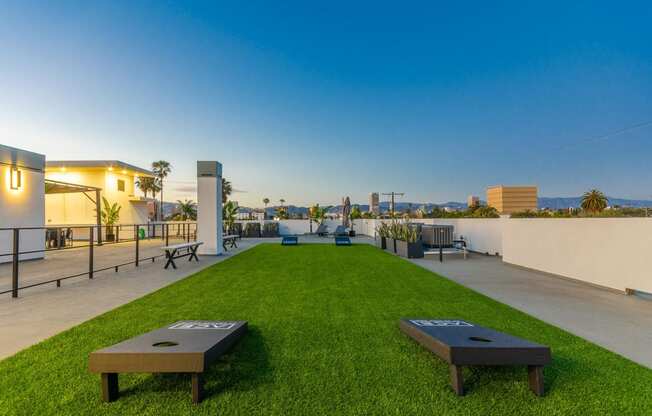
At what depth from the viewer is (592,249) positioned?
17.7 feet

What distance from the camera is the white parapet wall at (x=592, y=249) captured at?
4.57 m

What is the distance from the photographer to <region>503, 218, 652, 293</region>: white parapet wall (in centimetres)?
457

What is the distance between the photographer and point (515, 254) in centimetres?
758

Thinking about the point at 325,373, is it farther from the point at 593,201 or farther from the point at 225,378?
the point at 593,201

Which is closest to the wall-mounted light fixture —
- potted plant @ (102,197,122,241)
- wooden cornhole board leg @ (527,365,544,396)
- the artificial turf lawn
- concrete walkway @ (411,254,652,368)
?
potted plant @ (102,197,122,241)

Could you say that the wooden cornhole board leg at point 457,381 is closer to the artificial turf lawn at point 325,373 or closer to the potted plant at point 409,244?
the artificial turf lawn at point 325,373

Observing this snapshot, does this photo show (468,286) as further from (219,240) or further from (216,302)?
(219,240)

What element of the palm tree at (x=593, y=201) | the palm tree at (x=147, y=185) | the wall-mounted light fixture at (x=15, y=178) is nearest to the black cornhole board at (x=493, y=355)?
the wall-mounted light fixture at (x=15, y=178)

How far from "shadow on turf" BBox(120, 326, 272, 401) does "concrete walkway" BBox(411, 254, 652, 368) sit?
10.4 feet

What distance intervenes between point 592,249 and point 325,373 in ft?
19.3

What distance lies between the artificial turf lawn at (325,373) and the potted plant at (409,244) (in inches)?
192

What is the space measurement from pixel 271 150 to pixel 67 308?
15742mm

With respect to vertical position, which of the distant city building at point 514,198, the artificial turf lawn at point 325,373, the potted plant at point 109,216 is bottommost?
the artificial turf lawn at point 325,373

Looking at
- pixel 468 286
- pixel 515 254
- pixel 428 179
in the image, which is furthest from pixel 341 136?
pixel 468 286
